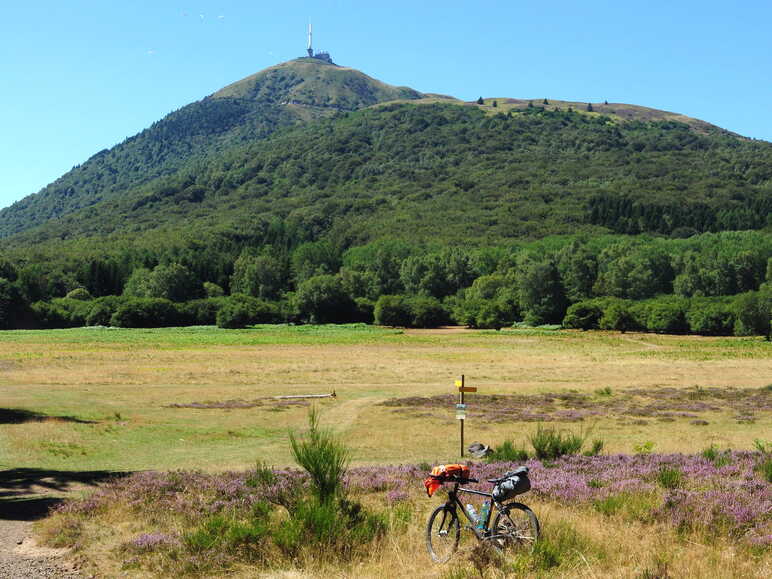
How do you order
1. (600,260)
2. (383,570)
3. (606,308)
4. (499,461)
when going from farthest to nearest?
(600,260)
(606,308)
(499,461)
(383,570)

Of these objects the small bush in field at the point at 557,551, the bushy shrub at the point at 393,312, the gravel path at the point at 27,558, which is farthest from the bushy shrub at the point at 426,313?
the small bush in field at the point at 557,551

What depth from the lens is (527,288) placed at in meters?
129

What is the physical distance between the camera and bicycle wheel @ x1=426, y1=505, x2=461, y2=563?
388 inches

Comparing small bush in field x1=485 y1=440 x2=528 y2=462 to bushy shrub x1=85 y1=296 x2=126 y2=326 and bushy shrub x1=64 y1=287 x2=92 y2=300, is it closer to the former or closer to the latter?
bushy shrub x1=85 y1=296 x2=126 y2=326

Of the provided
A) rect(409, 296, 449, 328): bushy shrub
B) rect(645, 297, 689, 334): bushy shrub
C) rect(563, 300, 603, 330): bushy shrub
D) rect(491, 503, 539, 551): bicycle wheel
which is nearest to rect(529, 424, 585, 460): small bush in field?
rect(491, 503, 539, 551): bicycle wheel

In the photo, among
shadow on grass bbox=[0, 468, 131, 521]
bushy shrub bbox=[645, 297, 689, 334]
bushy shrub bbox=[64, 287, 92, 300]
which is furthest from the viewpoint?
bushy shrub bbox=[64, 287, 92, 300]

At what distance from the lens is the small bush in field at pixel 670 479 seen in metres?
14.0

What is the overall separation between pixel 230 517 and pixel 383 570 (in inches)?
137

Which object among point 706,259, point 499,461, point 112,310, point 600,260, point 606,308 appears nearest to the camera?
point 499,461

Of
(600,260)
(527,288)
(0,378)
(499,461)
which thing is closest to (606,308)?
(527,288)

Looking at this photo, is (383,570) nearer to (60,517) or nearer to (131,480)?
(60,517)

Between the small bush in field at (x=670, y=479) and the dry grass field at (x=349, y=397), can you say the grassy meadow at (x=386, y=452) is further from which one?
the dry grass field at (x=349, y=397)

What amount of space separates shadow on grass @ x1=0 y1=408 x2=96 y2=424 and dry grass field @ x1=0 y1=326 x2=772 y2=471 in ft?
0.38

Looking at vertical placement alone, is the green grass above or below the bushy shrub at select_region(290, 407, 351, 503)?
below
